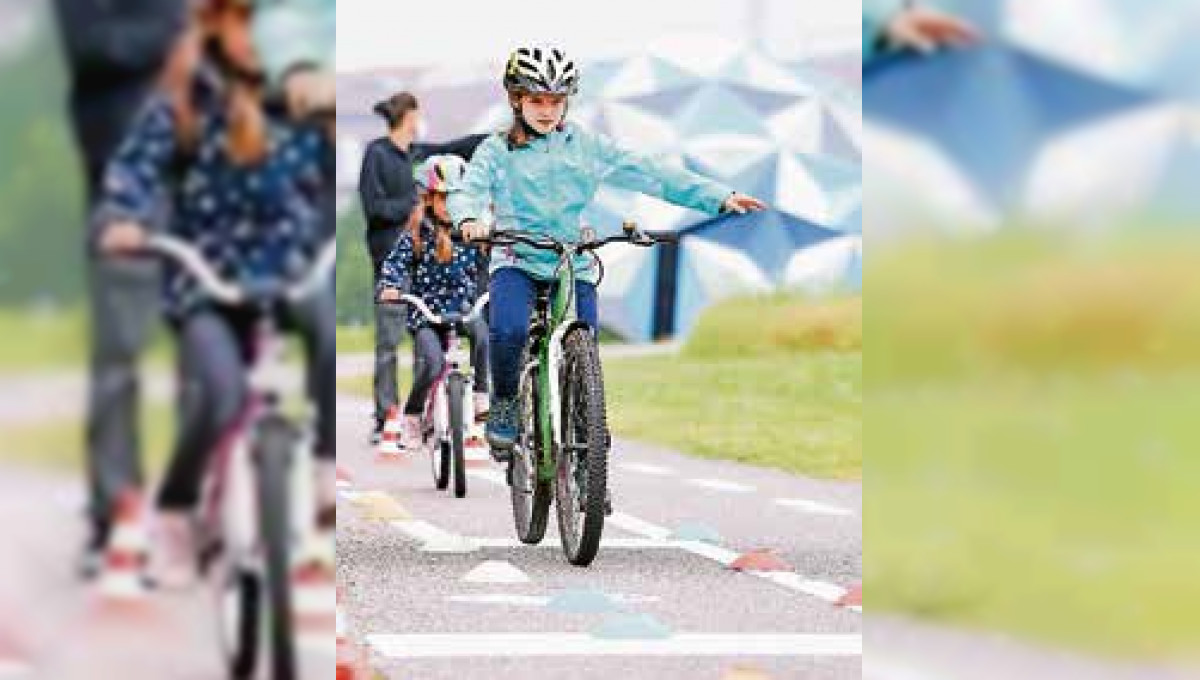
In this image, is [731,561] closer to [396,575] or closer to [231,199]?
[396,575]

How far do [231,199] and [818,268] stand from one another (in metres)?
26.8

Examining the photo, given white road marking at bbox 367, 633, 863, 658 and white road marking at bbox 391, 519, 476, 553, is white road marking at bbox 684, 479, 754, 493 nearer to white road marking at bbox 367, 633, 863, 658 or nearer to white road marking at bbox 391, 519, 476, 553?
white road marking at bbox 391, 519, 476, 553

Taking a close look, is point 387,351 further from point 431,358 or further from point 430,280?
point 431,358

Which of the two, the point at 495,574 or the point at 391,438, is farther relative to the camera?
the point at 391,438

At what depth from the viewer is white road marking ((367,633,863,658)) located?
7.12m

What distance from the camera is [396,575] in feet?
28.6

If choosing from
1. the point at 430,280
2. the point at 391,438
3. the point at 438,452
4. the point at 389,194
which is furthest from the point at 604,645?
the point at 391,438

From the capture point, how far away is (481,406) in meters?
12.3

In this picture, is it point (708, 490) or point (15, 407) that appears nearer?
point (15, 407)

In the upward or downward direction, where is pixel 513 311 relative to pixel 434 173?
downward

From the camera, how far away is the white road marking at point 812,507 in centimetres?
1094

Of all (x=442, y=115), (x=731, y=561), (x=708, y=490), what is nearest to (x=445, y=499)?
(x=708, y=490)

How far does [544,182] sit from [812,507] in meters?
2.47

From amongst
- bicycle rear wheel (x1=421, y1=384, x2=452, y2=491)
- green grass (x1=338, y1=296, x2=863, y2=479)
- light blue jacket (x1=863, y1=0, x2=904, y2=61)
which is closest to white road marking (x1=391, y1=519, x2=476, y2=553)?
bicycle rear wheel (x1=421, y1=384, x2=452, y2=491)
